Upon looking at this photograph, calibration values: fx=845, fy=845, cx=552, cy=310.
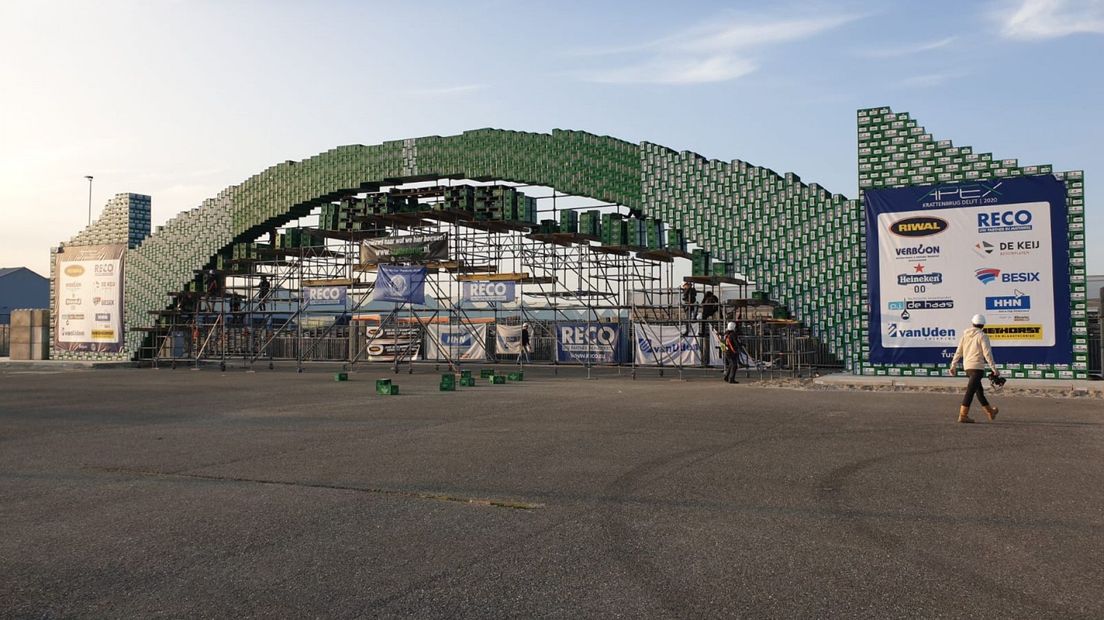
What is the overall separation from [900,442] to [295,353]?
110 ft

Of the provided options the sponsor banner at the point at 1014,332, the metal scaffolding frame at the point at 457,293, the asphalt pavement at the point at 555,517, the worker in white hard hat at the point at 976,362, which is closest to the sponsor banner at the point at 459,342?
the metal scaffolding frame at the point at 457,293

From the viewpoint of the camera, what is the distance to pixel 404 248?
3167cm

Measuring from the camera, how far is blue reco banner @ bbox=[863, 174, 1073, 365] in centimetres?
1989

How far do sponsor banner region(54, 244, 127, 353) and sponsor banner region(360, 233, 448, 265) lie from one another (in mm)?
12162

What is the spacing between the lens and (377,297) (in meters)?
27.5

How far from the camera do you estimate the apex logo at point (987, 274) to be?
802 inches

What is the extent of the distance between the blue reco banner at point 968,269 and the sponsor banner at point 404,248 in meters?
15.3

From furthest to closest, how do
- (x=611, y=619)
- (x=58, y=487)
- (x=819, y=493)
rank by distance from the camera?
1. (x=58, y=487)
2. (x=819, y=493)
3. (x=611, y=619)

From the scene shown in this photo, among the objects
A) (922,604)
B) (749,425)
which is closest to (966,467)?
(749,425)

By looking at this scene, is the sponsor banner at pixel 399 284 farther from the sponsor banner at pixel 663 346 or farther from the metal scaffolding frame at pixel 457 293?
the sponsor banner at pixel 663 346

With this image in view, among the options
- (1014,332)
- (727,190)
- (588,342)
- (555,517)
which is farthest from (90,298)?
(555,517)

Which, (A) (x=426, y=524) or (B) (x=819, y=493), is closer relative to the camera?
(A) (x=426, y=524)

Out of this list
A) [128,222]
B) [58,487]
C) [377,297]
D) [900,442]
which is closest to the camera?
[58,487]

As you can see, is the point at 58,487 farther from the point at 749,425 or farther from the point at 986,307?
the point at 986,307
